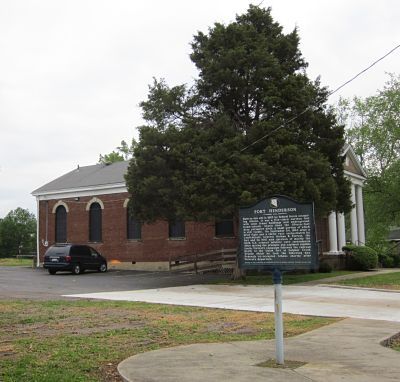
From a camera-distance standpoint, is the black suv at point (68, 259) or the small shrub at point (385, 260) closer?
the black suv at point (68, 259)

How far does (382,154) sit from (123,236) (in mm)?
26373

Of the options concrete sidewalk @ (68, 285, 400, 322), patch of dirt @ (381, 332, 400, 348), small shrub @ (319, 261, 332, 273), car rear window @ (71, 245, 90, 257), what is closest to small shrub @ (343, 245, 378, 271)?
small shrub @ (319, 261, 332, 273)

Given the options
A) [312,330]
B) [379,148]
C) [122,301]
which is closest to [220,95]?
[122,301]

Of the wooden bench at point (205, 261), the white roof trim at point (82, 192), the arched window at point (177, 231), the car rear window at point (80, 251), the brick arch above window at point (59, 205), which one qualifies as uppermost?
the white roof trim at point (82, 192)

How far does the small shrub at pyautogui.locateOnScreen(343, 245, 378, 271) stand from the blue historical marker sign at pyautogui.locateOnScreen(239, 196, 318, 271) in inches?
1090

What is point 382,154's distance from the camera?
50781mm

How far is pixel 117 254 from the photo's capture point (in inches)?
1496

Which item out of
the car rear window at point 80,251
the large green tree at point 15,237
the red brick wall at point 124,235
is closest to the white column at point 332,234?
the red brick wall at point 124,235

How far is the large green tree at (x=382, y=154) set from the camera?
48281 mm

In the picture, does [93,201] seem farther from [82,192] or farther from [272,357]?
[272,357]

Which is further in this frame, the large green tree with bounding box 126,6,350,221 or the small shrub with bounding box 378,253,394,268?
the small shrub with bounding box 378,253,394,268

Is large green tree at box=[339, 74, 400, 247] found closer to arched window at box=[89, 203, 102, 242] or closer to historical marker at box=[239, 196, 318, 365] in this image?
arched window at box=[89, 203, 102, 242]

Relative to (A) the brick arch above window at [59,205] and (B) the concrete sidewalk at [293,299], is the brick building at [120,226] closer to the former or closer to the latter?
(A) the brick arch above window at [59,205]

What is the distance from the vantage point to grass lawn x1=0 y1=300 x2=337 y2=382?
23.5ft
